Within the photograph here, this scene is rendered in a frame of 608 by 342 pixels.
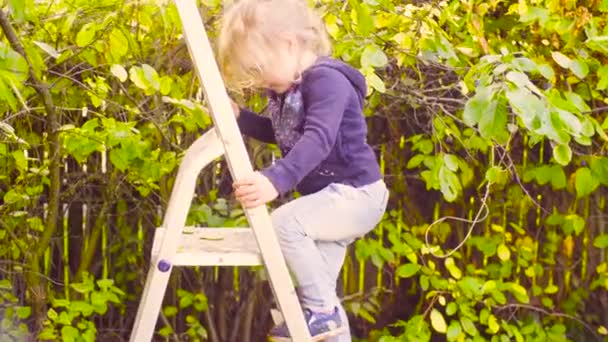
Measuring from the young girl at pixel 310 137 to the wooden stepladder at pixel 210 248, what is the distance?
0.09 meters

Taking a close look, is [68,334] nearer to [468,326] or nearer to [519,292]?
[468,326]

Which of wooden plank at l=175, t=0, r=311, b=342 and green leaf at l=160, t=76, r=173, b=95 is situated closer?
wooden plank at l=175, t=0, r=311, b=342

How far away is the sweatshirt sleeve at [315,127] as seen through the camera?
2127mm

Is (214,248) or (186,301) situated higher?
(214,248)

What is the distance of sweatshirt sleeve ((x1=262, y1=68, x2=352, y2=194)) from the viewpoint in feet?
6.98

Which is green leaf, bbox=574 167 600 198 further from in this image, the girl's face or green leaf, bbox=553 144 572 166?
the girl's face

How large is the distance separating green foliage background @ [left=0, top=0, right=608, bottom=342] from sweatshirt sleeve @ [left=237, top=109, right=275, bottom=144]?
149 millimetres

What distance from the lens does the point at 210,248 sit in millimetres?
2270

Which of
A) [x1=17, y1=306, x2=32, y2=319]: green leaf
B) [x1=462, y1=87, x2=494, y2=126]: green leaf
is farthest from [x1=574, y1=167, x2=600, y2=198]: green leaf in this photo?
[x1=17, y1=306, x2=32, y2=319]: green leaf

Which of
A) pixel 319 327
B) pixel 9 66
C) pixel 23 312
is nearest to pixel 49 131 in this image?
pixel 23 312

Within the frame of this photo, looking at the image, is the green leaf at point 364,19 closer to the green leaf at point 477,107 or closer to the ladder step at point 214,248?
the green leaf at point 477,107

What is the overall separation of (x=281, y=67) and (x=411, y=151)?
1518mm

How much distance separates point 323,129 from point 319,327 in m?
0.45

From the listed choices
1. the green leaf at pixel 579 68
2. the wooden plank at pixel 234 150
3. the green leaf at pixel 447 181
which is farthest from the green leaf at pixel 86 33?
the green leaf at pixel 579 68
